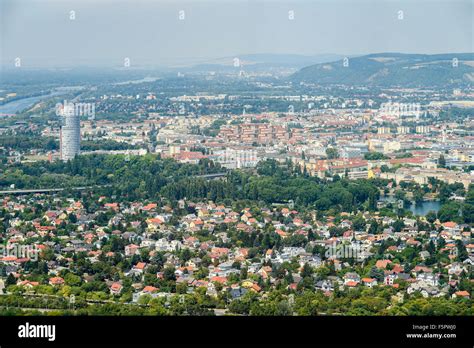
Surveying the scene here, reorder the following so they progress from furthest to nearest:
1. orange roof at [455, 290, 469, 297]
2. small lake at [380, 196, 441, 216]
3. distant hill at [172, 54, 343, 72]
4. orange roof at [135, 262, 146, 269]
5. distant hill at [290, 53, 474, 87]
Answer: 1. distant hill at [290, 53, 474, 87]
2. distant hill at [172, 54, 343, 72]
3. small lake at [380, 196, 441, 216]
4. orange roof at [135, 262, 146, 269]
5. orange roof at [455, 290, 469, 297]

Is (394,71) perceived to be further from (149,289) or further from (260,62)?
(149,289)

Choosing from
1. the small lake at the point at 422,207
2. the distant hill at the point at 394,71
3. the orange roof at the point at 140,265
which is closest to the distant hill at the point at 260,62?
the distant hill at the point at 394,71

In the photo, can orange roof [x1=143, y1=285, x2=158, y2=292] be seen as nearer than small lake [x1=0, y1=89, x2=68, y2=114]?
Yes

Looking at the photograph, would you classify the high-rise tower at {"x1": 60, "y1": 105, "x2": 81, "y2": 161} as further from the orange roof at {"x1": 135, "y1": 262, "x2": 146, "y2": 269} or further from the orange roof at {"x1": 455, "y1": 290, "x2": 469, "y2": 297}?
the orange roof at {"x1": 455, "y1": 290, "x2": 469, "y2": 297}

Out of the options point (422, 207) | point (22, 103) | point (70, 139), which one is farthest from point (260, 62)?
point (422, 207)

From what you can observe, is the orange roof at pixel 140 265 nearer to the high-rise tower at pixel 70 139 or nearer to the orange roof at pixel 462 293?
the orange roof at pixel 462 293

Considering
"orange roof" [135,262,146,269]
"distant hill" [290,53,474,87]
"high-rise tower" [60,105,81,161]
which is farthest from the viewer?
"distant hill" [290,53,474,87]

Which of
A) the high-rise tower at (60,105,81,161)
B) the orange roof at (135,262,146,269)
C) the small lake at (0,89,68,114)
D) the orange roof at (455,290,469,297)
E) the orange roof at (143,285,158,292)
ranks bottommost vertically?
the orange roof at (455,290,469,297)

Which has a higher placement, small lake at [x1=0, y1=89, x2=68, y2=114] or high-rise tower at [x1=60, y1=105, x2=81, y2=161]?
small lake at [x1=0, y1=89, x2=68, y2=114]

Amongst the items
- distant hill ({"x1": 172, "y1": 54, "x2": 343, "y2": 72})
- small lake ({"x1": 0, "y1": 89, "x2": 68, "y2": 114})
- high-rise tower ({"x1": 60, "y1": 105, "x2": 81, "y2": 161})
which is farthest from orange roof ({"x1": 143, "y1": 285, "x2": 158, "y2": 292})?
small lake ({"x1": 0, "y1": 89, "x2": 68, "y2": 114})
